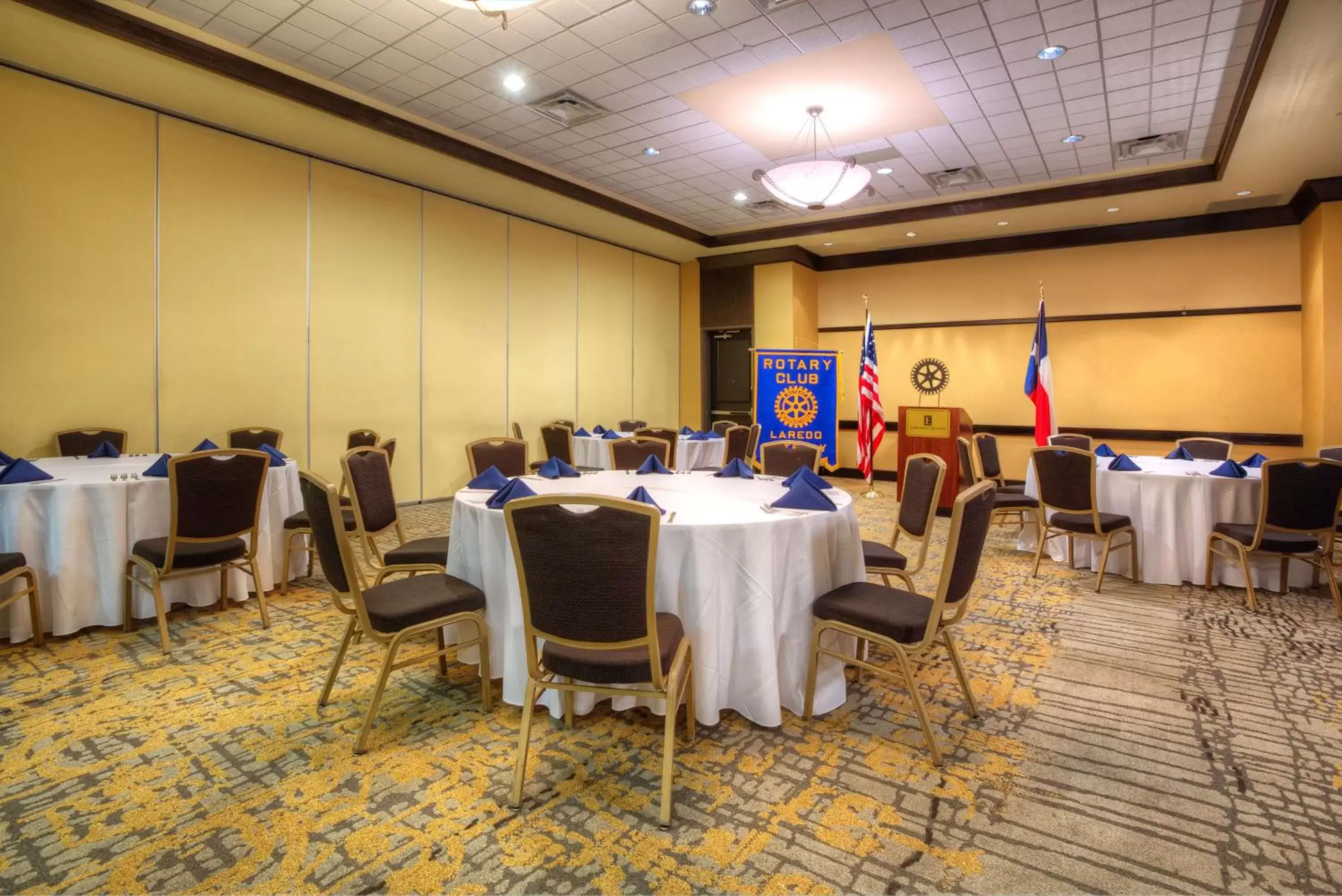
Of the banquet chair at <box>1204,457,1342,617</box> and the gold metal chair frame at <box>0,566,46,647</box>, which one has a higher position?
the banquet chair at <box>1204,457,1342,617</box>

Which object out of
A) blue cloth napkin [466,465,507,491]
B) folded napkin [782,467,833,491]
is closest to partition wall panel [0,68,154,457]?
blue cloth napkin [466,465,507,491]

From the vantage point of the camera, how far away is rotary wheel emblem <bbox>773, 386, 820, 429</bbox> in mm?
10250

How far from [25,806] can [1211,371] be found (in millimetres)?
11570

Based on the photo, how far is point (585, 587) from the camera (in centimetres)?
208

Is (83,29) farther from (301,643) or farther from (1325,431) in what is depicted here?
(1325,431)

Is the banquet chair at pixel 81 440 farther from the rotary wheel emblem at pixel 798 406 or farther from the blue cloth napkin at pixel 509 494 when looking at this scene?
the rotary wheel emblem at pixel 798 406

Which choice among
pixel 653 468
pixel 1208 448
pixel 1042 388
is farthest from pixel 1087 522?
pixel 1042 388

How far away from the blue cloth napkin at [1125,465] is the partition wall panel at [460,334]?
6760mm

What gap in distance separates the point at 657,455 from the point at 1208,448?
528 cm

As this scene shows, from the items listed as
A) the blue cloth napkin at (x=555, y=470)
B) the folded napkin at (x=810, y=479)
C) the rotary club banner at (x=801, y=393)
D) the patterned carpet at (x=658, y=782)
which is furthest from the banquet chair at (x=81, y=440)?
the rotary club banner at (x=801, y=393)

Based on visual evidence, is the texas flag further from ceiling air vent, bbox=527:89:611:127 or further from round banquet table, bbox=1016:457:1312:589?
ceiling air vent, bbox=527:89:611:127

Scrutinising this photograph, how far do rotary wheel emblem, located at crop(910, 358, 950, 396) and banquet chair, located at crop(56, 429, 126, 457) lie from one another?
10124 mm

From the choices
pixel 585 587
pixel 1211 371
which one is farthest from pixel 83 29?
pixel 1211 371

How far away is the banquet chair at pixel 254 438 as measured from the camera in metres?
6.04
